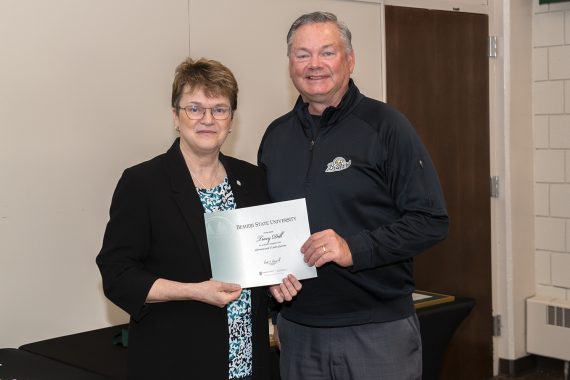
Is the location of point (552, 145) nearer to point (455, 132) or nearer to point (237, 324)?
point (455, 132)

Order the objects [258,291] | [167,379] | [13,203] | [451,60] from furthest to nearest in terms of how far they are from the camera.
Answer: [451,60] → [13,203] → [258,291] → [167,379]

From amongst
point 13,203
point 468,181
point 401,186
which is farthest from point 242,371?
point 468,181

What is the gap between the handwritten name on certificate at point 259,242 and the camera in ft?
7.24

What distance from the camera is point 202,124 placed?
2.22 m

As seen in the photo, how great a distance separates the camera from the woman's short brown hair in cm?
222

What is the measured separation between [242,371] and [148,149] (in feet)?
5.01

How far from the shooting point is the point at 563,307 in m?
5.07

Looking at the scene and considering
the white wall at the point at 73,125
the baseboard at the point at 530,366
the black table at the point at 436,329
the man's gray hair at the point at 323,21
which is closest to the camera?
the man's gray hair at the point at 323,21

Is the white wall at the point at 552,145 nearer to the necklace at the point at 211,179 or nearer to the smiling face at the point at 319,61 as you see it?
the smiling face at the point at 319,61

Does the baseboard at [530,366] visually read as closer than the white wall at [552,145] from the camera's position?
No

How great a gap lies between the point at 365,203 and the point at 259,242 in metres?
0.34

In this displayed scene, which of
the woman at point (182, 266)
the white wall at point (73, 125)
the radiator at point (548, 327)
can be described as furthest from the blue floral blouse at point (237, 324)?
the radiator at point (548, 327)

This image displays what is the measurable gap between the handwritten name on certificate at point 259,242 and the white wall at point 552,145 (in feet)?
10.9

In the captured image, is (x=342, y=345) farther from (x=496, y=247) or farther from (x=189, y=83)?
(x=496, y=247)
